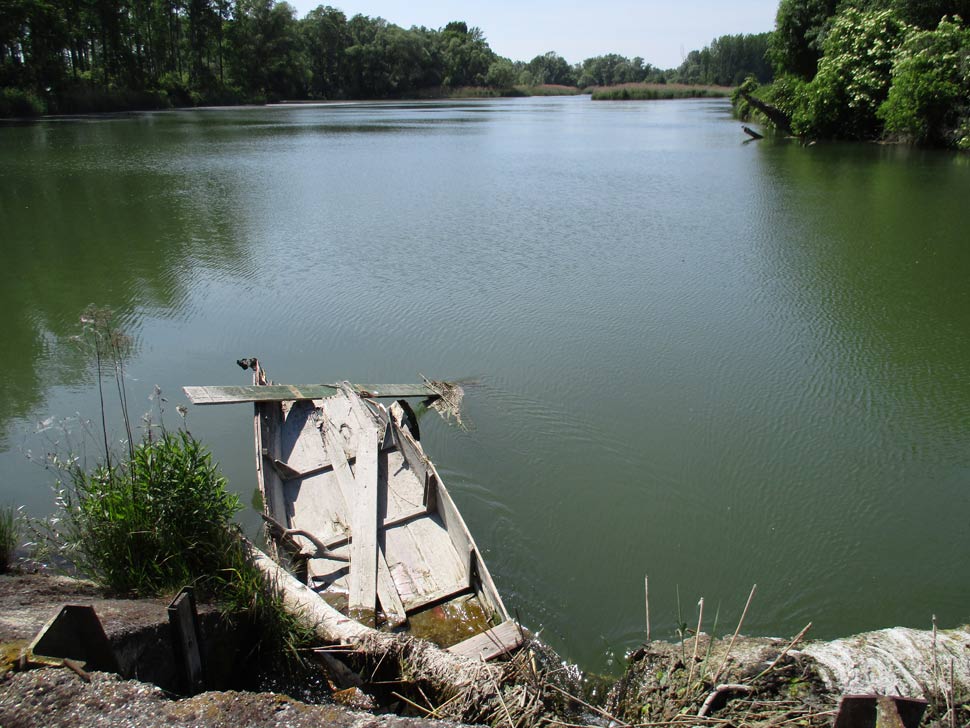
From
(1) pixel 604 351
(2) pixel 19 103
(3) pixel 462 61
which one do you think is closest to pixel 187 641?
(1) pixel 604 351

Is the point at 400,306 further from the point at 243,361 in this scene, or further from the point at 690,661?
the point at 690,661

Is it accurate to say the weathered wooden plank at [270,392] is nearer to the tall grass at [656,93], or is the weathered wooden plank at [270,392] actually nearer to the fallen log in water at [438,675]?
the fallen log in water at [438,675]

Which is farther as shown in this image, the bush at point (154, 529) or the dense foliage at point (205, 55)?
the dense foliage at point (205, 55)

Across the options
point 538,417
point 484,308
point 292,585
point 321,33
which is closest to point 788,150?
point 484,308

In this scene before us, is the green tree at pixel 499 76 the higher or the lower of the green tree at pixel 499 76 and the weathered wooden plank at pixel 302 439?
the higher

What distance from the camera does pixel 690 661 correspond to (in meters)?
3.27

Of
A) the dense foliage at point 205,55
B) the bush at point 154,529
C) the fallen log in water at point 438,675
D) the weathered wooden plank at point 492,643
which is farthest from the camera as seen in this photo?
the dense foliage at point 205,55

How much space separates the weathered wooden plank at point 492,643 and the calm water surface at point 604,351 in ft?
2.44

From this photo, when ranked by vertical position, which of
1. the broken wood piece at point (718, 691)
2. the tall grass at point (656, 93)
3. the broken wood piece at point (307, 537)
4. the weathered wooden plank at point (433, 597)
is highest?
the tall grass at point (656, 93)

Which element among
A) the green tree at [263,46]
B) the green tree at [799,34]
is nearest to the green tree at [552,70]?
the green tree at [263,46]

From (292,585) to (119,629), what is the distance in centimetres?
97

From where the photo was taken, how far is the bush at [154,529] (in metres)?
3.55

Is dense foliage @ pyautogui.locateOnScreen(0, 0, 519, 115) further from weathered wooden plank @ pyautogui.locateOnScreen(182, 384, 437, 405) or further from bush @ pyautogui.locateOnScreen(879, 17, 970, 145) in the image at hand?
bush @ pyautogui.locateOnScreen(879, 17, 970, 145)

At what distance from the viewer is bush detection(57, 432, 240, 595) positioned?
355cm
